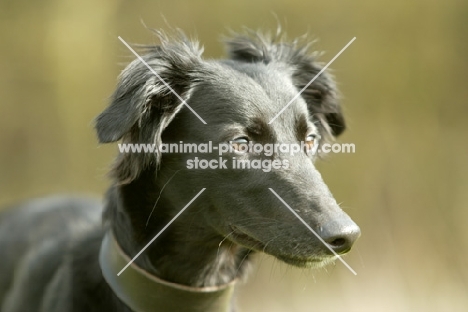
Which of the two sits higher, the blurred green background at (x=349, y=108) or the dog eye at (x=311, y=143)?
the dog eye at (x=311, y=143)

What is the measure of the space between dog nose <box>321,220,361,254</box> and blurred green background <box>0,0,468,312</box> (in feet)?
16.7

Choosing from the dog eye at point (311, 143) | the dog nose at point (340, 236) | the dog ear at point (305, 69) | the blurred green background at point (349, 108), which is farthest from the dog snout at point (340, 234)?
the blurred green background at point (349, 108)

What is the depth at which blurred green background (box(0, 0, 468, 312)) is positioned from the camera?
26.9ft

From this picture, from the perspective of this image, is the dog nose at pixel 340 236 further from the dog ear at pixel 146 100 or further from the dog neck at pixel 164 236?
the dog ear at pixel 146 100

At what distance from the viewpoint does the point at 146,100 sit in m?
3.32

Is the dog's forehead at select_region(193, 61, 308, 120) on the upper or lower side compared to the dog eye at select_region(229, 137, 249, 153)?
upper

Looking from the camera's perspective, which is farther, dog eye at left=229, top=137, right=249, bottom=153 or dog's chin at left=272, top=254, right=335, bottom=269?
dog eye at left=229, top=137, right=249, bottom=153

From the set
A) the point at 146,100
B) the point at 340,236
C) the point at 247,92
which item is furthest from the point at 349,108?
the point at 340,236

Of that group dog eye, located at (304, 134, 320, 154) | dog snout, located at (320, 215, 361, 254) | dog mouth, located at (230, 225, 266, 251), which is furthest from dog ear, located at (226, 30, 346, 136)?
dog snout, located at (320, 215, 361, 254)

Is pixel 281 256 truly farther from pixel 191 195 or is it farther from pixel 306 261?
pixel 191 195

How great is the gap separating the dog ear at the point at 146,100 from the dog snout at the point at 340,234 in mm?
983

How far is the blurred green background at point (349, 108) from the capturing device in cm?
821

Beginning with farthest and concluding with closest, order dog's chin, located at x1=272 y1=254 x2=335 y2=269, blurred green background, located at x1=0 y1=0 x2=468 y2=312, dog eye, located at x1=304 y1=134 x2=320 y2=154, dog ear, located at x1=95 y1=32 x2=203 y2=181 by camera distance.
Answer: blurred green background, located at x1=0 y1=0 x2=468 y2=312, dog eye, located at x1=304 y1=134 x2=320 y2=154, dog ear, located at x1=95 y1=32 x2=203 y2=181, dog's chin, located at x1=272 y1=254 x2=335 y2=269

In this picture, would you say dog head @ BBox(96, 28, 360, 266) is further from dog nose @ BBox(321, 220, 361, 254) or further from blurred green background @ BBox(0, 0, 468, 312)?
blurred green background @ BBox(0, 0, 468, 312)
